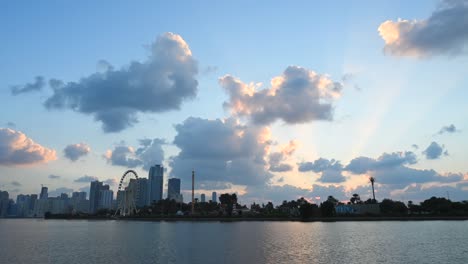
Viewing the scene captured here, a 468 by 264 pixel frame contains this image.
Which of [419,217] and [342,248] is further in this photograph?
[419,217]

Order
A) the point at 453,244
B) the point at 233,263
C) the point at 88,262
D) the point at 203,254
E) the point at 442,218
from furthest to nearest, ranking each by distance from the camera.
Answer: the point at 442,218, the point at 453,244, the point at 203,254, the point at 88,262, the point at 233,263

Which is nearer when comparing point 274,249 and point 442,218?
point 274,249

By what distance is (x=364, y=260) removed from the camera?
4959 cm

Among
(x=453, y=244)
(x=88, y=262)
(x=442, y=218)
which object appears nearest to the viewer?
(x=88, y=262)

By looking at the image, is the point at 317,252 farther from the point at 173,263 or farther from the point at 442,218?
the point at 442,218

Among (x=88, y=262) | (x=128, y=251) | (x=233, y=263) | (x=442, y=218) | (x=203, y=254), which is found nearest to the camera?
(x=233, y=263)

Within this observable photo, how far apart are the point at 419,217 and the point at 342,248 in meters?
149

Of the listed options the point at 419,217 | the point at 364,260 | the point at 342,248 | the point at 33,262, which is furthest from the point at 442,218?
the point at 33,262

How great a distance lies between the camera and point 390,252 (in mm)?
57406

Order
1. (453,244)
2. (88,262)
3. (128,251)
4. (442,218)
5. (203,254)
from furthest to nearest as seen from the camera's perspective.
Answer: (442,218) < (453,244) < (128,251) < (203,254) < (88,262)

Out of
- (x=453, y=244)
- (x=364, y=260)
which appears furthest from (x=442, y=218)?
(x=364, y=260)

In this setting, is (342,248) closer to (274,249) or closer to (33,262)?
(274,249)

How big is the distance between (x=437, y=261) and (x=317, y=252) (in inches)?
688

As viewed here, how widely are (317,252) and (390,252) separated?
1147cm
